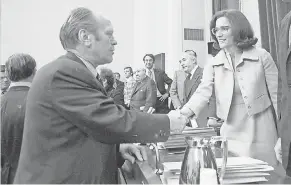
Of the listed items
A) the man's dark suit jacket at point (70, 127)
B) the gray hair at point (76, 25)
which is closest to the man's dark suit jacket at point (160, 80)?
the gray hair at point (76, 25)

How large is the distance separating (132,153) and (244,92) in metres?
0.78

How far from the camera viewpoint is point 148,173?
0.92 m

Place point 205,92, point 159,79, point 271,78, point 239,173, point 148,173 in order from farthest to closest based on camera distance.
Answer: point 159,79
point 205,92
point 271,78
point 148,173
point 239,173

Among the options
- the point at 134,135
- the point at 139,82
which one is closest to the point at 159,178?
the point at 134,135

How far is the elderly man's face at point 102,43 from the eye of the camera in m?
1.13

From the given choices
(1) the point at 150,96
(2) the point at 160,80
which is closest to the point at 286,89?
(1) the point at 150,96

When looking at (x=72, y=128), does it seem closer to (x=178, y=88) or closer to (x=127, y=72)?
(x=178, y=88)

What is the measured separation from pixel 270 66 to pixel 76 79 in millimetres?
1147

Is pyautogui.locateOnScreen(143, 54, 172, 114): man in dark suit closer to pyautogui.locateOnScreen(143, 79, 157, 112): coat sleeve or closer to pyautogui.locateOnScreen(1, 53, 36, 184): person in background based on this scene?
pyautogui.locateOnScreen(143, 79, 157, 112): coat sleeve

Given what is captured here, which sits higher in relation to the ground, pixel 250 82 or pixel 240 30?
pixel 240 30

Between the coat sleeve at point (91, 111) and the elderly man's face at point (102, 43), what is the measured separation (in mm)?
202

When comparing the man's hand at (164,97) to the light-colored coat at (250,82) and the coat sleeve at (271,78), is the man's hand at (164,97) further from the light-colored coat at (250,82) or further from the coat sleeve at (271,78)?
the coat sleeve at (271,78)

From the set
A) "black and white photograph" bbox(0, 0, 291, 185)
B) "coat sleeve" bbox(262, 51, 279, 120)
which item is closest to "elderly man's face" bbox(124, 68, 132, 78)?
"black and white photograph" bbox(0, 0, 291, 185)

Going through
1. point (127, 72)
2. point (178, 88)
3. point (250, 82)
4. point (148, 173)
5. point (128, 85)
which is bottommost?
point (148, 173)
